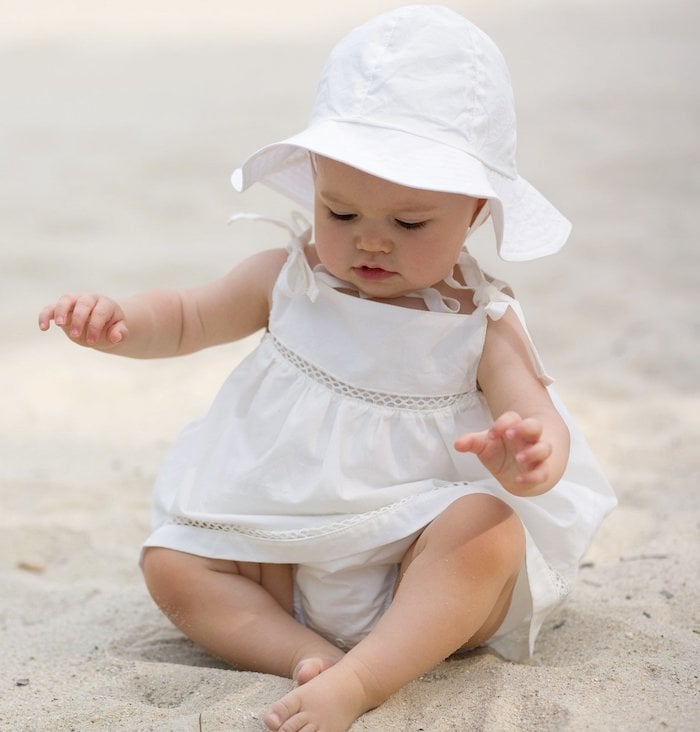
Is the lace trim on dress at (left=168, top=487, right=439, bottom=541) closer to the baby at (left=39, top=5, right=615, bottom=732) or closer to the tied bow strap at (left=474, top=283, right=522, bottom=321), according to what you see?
the baby at (left=39, top=5, right=615, bottom=732)

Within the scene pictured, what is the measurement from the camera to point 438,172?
177 centimetres

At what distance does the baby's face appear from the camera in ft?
6.13

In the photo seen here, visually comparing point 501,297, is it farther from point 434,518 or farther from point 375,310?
point 434,518

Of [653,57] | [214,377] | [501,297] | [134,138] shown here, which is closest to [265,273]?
[501,297]

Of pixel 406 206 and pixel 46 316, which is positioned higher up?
pixel 406 206

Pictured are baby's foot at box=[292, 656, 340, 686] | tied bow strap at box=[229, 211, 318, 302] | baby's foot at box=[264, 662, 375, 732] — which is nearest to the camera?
baby's foot at box=[264, 662, 375, 732]

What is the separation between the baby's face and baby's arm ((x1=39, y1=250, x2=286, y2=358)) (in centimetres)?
24

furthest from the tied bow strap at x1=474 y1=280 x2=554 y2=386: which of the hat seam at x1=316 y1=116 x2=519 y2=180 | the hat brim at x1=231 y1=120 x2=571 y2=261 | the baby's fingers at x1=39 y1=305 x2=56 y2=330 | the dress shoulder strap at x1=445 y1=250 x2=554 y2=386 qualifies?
the baby's fingers at x1=39 y1=305 x2=56 y2=330

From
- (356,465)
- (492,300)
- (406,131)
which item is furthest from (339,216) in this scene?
(356,465)

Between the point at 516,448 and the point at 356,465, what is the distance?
345 millimetres

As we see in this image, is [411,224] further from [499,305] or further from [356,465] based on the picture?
[356,465]

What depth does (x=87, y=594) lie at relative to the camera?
8.15 feet

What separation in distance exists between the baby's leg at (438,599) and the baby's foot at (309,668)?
43mm

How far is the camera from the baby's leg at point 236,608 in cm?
196
